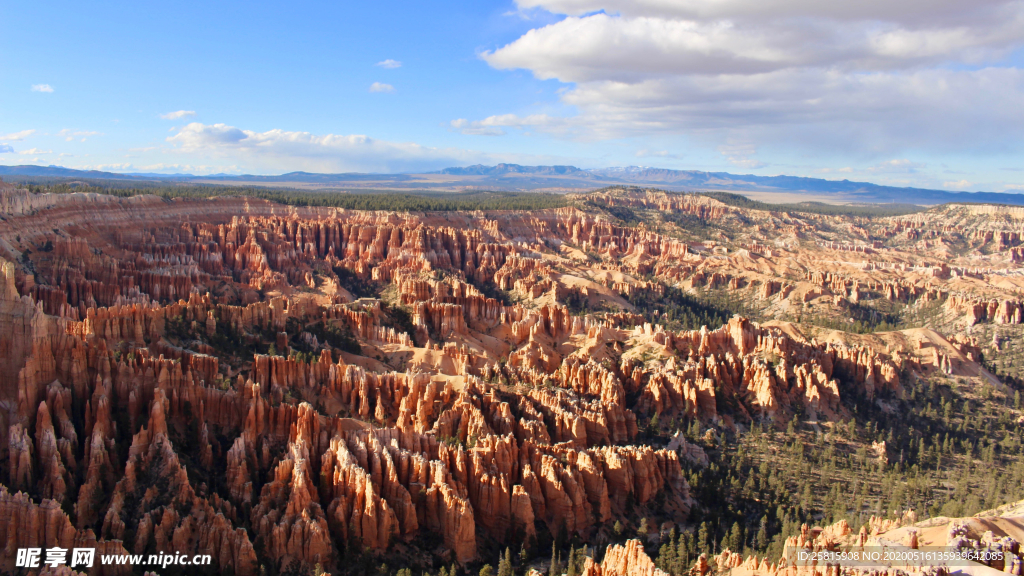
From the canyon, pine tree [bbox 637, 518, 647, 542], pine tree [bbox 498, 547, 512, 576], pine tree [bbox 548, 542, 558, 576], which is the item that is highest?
the canyon

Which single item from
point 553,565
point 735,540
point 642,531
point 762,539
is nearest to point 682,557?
point 735,540

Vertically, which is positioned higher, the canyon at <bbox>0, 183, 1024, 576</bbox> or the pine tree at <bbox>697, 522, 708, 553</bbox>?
the canyon at <bbox>0, 183, 1024, 576</bbox>

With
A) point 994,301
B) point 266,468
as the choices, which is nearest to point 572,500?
point 266,468

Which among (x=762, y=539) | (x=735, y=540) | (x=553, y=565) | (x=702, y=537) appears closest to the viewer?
(x=553, y=565)

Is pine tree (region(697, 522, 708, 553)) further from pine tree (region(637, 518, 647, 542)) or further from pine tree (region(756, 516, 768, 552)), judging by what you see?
pine tree (region(637, 518, 647, 542))

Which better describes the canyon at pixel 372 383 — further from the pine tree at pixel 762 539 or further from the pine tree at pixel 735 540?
the pine tree at pixel 762 539

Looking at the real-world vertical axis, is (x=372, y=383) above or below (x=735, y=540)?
above

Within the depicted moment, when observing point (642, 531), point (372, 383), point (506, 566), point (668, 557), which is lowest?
point (642, 531)

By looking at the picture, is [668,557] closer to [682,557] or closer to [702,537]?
[682,557]

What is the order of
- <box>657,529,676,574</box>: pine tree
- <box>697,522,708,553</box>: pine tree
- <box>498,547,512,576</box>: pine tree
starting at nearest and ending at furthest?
<box>657,529,676,574</box>: pine tree → <box>498,547,512,576</box>: pine tree → <box>697,522,708,553</box>: pine tree

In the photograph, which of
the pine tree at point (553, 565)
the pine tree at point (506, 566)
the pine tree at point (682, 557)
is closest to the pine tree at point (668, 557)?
the pine tree at point (682, 557)

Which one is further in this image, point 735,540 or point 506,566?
point 735,540

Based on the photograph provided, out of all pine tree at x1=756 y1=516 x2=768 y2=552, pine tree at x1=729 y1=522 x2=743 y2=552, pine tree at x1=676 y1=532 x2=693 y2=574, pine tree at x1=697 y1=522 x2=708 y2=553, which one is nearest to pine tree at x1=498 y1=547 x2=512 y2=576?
pine tree at x1=676 y1=532 x2=693 y2=574
